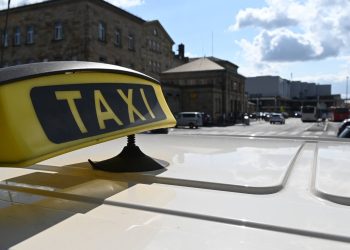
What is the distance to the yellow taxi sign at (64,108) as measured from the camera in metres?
Result: 1.40

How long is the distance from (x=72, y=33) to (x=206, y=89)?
20.8 metres

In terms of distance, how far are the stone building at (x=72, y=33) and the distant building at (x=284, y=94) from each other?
5783cm

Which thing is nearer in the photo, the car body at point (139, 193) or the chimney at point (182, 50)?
the car body at point (139, 193)

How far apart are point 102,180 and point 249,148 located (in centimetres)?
161

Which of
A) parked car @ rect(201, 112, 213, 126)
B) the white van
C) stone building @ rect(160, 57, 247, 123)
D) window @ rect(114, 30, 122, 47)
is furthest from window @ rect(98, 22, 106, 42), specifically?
parked car @ rect(201, 112, 213, 126)

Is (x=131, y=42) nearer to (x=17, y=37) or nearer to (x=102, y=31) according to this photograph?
(x=102, y=31)

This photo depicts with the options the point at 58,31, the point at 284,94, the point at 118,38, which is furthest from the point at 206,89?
the point at 284,94

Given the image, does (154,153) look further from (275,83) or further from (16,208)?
(275,83)

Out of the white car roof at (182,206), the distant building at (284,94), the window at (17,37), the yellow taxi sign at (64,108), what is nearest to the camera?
the white car roof at (182,206)

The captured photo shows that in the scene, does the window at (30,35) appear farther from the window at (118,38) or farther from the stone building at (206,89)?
the stone building at (206,89)

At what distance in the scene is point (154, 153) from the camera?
2.91m

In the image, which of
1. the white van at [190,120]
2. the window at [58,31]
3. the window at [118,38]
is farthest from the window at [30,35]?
the white van at [190,120]

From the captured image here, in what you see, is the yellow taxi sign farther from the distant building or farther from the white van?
the distant building

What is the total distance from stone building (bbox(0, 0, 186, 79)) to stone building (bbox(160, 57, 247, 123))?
26.5 ft
